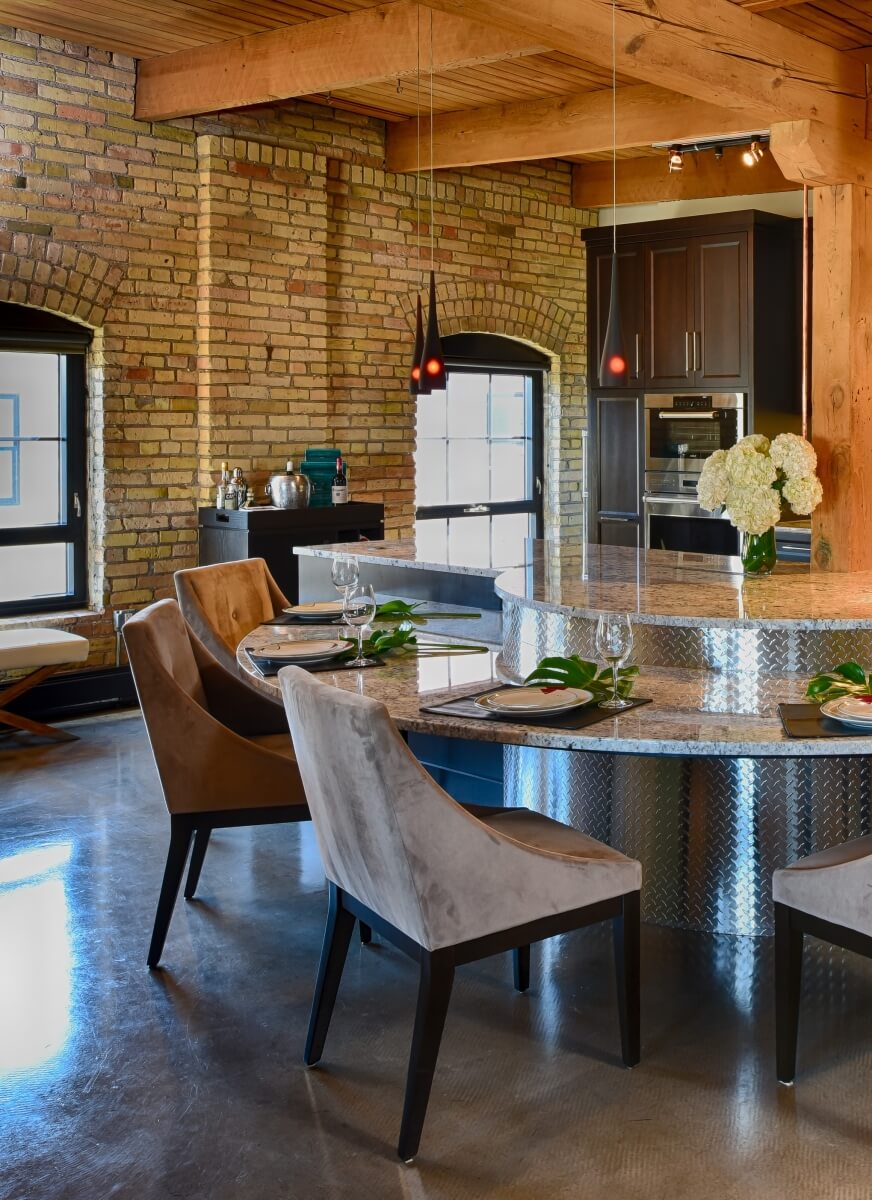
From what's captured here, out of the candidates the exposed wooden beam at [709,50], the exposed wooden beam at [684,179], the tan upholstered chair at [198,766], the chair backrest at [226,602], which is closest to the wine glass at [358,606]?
Result: the tan upholstered chair at [198,766]

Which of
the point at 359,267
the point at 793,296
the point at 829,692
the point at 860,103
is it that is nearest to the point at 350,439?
the point at 359,267

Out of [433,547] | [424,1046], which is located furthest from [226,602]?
[424,1046]

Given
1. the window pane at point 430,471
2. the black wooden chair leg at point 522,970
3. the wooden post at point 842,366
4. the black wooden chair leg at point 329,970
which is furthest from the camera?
the window pane at point 430,471

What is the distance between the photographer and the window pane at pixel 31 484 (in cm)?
670

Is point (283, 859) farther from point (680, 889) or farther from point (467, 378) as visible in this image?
point (467, 378)

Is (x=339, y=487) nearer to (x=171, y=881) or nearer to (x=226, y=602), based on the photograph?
(x=226, y=602)

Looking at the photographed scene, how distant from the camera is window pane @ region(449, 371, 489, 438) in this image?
9031 millimetres

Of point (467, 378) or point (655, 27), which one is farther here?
point (467, 378)

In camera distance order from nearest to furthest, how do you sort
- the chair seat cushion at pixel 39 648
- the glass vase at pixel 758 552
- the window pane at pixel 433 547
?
the glass vase at pixel 758 552 → the window pane at pixel 433 547 → the chair seat cushion at pixel 39 648

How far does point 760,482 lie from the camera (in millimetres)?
4516

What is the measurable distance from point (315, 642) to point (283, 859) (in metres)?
1.03

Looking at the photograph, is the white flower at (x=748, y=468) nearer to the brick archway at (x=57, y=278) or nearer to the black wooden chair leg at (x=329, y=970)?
the black wooden chair leg at (x=329, y=970)

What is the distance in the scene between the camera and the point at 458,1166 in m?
2.65

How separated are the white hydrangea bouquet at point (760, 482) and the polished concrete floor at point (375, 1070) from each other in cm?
152
